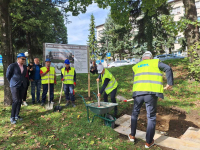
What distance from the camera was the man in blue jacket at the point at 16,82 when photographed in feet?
13.7

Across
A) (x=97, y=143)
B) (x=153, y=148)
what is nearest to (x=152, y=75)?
(x=153, y=148)

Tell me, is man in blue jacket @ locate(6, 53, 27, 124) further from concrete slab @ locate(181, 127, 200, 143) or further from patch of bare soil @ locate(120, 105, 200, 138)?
concrete slab @ locate(181, 127, 200, 143)

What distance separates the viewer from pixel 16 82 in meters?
4.20

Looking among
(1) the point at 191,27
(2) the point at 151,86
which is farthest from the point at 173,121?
(1) the point at 191,27

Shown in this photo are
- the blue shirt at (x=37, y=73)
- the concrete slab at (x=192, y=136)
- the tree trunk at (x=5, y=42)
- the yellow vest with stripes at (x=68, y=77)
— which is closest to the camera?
the concrete slab at (x=192, y=136)

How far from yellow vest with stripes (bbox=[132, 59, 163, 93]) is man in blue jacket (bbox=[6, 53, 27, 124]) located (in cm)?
330

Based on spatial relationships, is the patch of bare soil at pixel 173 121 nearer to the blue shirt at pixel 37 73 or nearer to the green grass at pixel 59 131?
the green grass at pixel 59 131

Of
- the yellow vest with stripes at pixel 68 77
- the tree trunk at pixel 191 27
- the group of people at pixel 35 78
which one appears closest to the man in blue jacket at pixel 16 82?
the group of people at pixel 35 78

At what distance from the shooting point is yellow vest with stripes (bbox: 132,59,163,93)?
9.78ft

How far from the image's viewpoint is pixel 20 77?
4.30 m

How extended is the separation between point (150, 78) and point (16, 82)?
357 centimetres

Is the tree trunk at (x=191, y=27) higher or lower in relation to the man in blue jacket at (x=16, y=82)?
higher

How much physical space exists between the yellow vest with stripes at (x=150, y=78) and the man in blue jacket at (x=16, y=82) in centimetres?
330

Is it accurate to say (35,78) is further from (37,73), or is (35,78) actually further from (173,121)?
(173,121)
